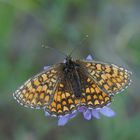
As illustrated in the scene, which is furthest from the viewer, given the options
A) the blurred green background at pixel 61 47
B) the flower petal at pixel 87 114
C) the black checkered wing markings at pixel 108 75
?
the blurred green background at pixel 61 47

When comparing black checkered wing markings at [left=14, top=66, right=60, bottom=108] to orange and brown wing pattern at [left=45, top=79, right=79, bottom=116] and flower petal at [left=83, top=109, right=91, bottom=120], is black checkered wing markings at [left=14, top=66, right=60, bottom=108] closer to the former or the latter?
orange and brown wing pattern at [left=45, top=79, right=79, bottom=116]

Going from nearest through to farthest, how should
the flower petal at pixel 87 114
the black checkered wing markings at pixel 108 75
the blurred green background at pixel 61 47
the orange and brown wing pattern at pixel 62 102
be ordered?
the orange and brown wing pattern at pixel 62 102 → the black checkered wing markings at pixel 108 75 → the flower petal at pixel 87 114 → the blurred green background at pixel 61 47

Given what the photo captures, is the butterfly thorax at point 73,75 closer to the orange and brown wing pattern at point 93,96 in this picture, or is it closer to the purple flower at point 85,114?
the orange and brown wing pattern at point 93,96

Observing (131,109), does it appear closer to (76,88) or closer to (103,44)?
(103,44)

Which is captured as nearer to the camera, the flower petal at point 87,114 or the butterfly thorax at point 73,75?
the butterfly thorax at point 73,75

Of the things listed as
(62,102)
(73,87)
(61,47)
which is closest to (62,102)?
(62,102)

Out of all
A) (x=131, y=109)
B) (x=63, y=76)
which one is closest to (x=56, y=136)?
(x=131, y=109)

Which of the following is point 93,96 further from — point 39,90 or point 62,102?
point 39,90

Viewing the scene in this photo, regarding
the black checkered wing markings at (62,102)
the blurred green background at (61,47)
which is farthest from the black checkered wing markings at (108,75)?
the blurred green background at (61,47)
